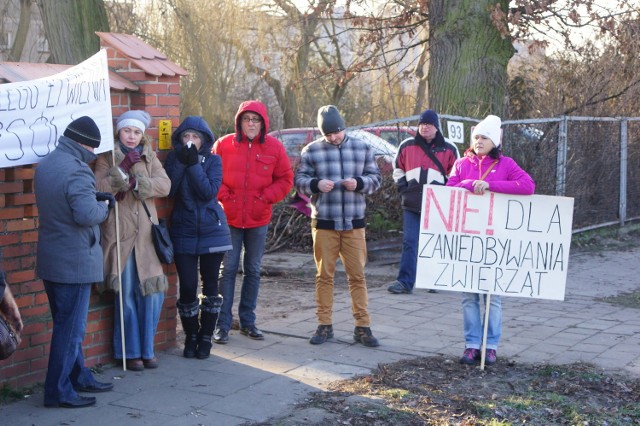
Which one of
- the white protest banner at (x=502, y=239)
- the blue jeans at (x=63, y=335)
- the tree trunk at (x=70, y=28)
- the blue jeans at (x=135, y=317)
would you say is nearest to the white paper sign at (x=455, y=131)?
the white protest banner at (x=502, y=239)

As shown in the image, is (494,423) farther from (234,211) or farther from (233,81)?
(233,81)

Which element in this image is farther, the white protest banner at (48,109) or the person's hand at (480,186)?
the person's hand at (480,186)

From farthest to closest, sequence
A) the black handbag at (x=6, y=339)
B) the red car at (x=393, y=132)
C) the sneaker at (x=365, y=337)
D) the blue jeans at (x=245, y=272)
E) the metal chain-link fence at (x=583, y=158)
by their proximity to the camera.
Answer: the metal chain-link fence at (x=583, y=158), the red car at (x=393, y=132), the blue jeans at (x=245, y=272), the sneaker at (x=365, y=337), the black handbag at (x=6, y=339)

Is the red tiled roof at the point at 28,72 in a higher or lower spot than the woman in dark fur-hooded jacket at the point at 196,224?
higher

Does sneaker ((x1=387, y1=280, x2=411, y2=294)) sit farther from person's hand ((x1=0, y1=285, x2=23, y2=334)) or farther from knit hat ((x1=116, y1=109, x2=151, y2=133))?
person's hand ((x1=0, y1=285, x2=23, y2=334))

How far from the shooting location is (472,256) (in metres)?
6.98

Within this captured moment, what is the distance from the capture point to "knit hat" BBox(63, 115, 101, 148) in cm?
562

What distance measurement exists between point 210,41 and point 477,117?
41.6ft

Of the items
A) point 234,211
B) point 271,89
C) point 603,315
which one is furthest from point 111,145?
point 271,89

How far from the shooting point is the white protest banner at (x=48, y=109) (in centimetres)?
566

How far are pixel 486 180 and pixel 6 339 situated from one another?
368 centimetres

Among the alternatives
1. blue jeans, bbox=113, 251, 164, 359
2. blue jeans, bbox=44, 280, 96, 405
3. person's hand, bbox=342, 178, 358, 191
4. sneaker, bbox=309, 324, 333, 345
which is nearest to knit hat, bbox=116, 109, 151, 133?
blue jeans, bbox=113, 251, 164, 359

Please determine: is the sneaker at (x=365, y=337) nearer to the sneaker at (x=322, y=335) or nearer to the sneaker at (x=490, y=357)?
the sneaker at (x=322, y=335)

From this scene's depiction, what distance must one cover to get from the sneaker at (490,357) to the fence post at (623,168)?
8.88 m
